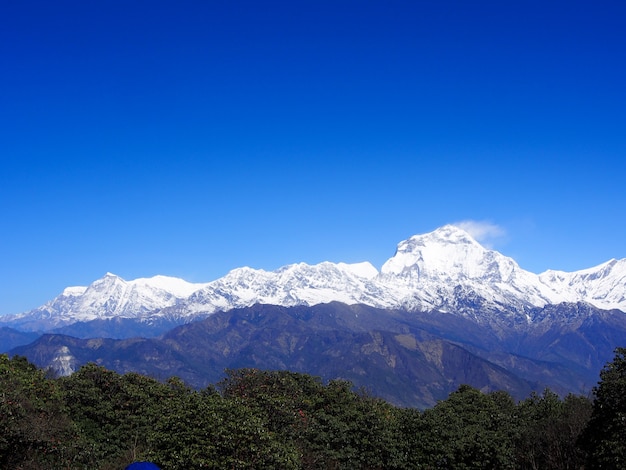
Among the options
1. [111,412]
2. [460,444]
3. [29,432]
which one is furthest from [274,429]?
[29,432]

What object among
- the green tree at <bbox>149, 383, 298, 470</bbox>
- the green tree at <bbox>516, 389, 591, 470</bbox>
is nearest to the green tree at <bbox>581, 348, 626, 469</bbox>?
the green tree at <bbox>516, 389, 591, 470</bbox>

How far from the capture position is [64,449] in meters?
48.1

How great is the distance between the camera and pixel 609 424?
142 feet

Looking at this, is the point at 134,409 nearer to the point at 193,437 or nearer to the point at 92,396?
the point at 92,396

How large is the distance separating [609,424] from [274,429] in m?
30.9

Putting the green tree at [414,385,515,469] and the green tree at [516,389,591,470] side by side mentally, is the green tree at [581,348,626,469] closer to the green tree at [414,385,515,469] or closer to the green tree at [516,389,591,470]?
the green tree at [516,389,591,470]

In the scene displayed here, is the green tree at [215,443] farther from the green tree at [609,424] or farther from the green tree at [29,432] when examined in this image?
the green tree at [609,424]

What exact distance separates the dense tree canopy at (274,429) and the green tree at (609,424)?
0.10 metres

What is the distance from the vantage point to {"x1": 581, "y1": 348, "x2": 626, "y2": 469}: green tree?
41.2 m

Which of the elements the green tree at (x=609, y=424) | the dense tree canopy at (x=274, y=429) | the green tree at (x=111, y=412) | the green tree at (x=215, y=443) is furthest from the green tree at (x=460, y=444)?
the green tree at (x=111, y=412)

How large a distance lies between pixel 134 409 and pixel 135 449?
27.3ft

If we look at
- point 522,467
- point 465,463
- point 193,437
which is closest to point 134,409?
point 193,437

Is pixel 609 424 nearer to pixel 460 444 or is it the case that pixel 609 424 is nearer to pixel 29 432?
pixel 460 444

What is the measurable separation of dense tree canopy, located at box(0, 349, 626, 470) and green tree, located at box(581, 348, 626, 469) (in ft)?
0.33
